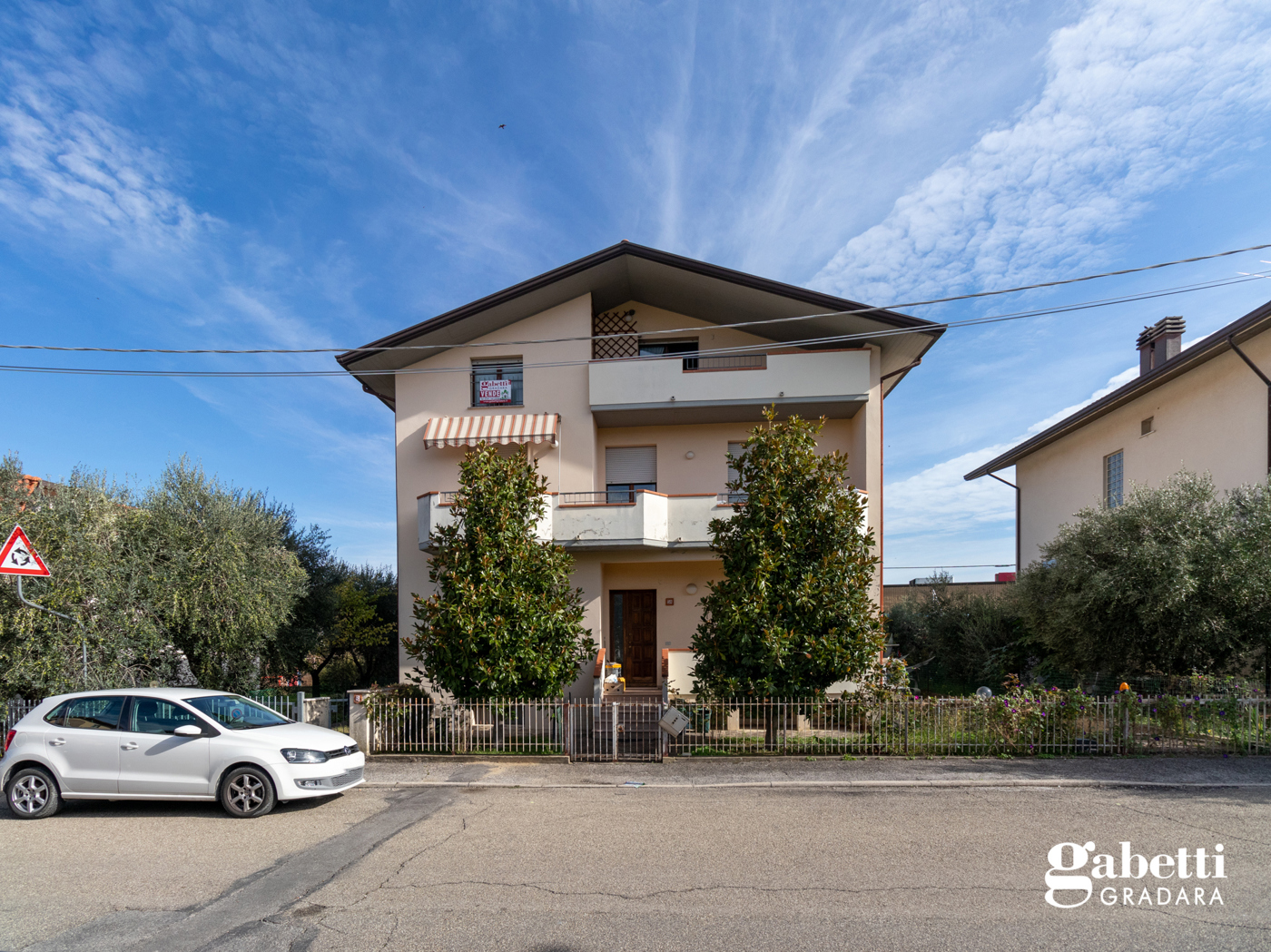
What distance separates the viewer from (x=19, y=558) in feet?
34.2

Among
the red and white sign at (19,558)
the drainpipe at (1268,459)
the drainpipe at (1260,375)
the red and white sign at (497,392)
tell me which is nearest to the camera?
the red and white sign at (19,558)

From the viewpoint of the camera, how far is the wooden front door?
1791 cm

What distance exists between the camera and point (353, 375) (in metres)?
17.8

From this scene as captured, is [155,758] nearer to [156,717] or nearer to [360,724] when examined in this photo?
[156,717]

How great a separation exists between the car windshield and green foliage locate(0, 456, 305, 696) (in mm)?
5132

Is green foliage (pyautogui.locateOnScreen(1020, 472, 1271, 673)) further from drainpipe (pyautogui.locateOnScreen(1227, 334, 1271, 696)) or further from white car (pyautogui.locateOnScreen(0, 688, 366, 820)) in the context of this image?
white car (pyautogui.locateOnScreen(0, 688, 366, 820))

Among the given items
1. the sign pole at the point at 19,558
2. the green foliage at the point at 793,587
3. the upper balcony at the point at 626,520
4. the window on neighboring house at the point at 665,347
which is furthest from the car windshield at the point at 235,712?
the window on neighboring house at the point at 665,347

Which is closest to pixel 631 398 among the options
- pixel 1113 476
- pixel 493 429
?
pixel 493 429

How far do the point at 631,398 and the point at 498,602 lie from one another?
6.68 metres

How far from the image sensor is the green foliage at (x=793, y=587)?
455 inches

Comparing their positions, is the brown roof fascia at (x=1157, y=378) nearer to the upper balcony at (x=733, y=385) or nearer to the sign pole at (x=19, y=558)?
the upper balcony at (x=733, y=385)

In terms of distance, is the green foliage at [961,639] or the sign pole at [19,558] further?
the green foliage at [961,639]

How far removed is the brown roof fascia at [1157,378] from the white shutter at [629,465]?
40.7 ft

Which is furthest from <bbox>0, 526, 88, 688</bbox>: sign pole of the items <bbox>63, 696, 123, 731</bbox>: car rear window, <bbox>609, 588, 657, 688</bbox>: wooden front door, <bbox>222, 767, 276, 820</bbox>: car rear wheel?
<bbox>609, 588, 657, 688</bbox>: wooden front door
